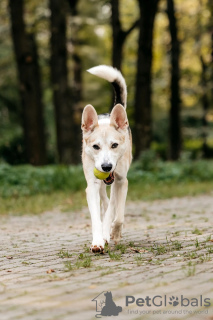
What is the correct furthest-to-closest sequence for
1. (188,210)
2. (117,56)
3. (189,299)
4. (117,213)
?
1. (117,56)
2. (188,210)
3. (117,213)
4. (189,299)

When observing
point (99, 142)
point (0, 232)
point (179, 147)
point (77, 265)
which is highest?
point (99, 142)

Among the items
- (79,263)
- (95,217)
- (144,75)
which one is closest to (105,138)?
(95,217)

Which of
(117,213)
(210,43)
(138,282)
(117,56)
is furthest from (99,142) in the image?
(210,43)

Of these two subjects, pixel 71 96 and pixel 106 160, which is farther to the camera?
pixel 71 96

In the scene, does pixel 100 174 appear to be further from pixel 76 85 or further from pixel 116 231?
pixel 76 85

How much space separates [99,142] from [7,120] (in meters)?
25.1

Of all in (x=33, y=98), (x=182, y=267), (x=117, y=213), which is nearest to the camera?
(x=182, y=267)

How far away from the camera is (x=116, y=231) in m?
7.15

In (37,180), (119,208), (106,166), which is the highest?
(106,166)

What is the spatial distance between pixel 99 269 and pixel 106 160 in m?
1.36

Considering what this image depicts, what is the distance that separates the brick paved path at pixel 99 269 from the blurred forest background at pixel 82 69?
1092cm

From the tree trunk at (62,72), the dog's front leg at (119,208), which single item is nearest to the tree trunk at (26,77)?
the tree trunk at (62,72)

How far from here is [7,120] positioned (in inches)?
1220

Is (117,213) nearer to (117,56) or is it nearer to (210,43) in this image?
(117,56)
